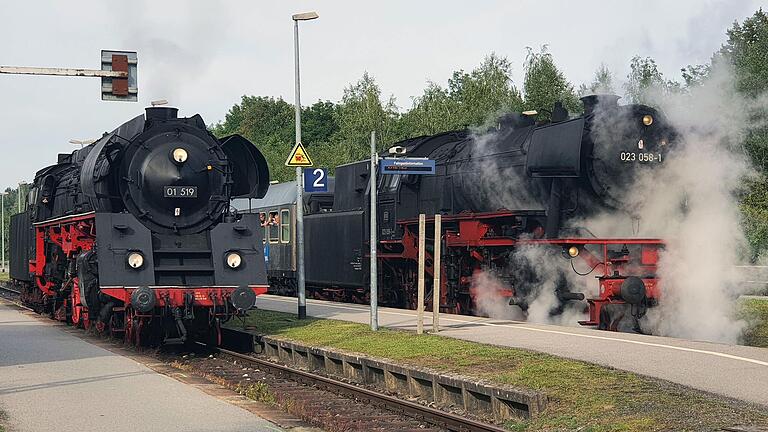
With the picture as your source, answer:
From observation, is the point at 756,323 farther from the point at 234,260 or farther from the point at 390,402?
the point at 390,402

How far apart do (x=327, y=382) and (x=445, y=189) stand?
27.9 ft

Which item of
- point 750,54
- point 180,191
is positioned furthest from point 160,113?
point 750,54

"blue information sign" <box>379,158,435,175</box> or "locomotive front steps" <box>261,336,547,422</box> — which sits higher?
"blue information sign" <box>379,158,435,175</box>

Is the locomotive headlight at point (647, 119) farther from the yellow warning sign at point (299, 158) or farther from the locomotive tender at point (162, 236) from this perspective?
the locomotive tender at point (162, 236)

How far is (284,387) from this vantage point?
12.3 metres

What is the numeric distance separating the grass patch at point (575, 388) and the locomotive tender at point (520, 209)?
3006 mm

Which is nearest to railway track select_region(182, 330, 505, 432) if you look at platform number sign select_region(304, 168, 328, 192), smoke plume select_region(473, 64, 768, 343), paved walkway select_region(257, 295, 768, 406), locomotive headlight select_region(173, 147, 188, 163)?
paved walkway select_region(257, 295, 768, 406)

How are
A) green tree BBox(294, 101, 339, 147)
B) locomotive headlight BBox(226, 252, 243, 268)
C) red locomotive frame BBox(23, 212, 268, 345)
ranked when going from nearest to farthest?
red locomotive frame BBox(23, 212, 268, 345) < locomotive headlight BBox(226, 252, 243, 268) < green tree BBox(294, 101, 339, 147)

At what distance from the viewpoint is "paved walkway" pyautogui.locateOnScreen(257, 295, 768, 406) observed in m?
9.53

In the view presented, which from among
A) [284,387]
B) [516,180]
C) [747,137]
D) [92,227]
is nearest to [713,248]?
[747,137]

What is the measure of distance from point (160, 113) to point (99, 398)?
6.59 meters

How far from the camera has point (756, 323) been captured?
1783 cm

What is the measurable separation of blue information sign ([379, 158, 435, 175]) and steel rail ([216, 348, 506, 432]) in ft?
11.8

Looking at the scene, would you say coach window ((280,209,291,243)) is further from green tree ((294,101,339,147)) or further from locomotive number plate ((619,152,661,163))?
green tree ((294,101,339,147))
